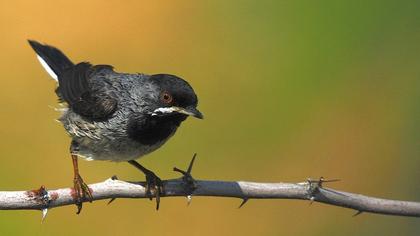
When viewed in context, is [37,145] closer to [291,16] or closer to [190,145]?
[190,145]

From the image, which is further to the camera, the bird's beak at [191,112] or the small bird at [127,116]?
the small bird at [127,116]

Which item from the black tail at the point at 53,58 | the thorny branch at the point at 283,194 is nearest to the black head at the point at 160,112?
the thorny branch at the point at 283,194

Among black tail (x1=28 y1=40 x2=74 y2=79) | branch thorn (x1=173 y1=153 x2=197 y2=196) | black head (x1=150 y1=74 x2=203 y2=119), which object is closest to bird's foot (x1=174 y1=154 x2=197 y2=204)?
branch thorn (x1=173 y1=153 x2=197 y2=196)

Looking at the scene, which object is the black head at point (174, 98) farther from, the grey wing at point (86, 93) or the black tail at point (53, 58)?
the black tail at point (53, 58)

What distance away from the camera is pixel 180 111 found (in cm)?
474

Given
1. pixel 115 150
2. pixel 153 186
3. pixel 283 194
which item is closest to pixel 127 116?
pixel 115 150

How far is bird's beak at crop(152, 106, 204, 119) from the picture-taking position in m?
4.68

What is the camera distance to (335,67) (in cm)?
797

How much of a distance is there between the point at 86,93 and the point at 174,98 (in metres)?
0.99

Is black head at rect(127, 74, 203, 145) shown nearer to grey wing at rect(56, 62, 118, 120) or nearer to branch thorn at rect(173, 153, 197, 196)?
grey wing at rect(56, 62, 118, 120)

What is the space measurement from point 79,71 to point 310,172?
9.09ft

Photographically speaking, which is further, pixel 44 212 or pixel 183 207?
pixel 183 207

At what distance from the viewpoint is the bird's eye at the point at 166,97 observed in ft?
15.6

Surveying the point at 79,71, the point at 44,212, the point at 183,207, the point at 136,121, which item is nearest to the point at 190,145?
the point at 183,207
